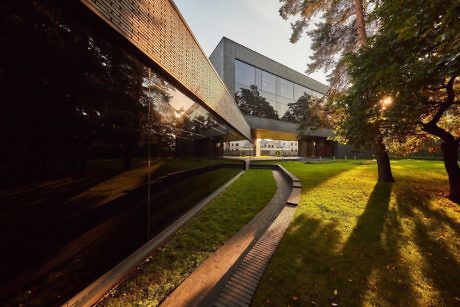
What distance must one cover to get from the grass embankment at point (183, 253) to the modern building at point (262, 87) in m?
12.0

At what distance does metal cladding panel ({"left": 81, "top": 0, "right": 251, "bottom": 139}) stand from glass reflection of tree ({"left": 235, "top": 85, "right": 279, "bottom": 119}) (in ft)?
44.5

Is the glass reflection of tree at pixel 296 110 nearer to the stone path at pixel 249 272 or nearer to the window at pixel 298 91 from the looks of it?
the window at pixel 298 91

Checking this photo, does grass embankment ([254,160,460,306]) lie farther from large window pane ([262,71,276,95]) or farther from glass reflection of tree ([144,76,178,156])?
large window pane ([262,71,276,95])

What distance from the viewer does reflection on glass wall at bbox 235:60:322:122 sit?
19469 mm

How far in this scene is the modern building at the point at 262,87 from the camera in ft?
60.8

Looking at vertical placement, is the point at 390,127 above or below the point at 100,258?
above

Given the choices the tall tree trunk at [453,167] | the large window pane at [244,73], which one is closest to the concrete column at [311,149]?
the large window pane at [244,73]

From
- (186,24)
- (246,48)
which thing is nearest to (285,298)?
(186,24)

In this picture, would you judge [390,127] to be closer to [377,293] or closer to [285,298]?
[377,293]

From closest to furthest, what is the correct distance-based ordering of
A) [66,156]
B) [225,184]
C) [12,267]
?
1. [12,267]
2. [66,156]
3. [225,184]

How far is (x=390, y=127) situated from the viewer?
6.09 metres

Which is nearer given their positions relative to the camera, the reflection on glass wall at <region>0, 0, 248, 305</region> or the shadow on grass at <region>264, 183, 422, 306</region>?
the reflection on glass wall at <region>0, 0, 248, 305</region>

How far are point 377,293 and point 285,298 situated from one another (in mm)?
1324

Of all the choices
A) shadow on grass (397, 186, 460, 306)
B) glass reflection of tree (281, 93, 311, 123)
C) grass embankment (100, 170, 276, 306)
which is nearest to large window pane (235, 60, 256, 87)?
glass reflection of tree (281, 93, 311, 123)
